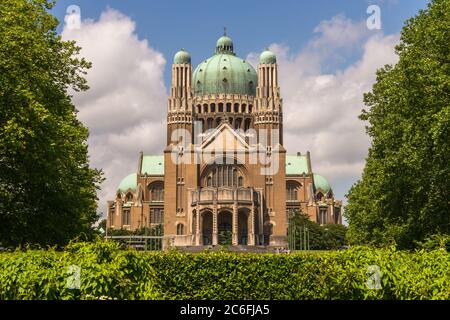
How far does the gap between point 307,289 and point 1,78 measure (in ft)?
47.5

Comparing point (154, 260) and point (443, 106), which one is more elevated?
point (443, 106)

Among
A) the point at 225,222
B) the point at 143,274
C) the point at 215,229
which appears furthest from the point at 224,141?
the point at 143,274

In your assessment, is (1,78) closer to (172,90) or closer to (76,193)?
(76,193)

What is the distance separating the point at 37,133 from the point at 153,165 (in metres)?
107

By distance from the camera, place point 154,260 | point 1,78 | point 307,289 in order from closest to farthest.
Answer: point 307,289 → point 154,260 → point 1,78

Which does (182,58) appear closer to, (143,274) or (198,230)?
(198,230)

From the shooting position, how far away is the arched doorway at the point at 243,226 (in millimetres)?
96688

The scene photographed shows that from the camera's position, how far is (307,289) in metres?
18.0

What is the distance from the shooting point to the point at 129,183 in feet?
450

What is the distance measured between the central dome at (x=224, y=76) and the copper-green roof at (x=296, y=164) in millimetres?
19466

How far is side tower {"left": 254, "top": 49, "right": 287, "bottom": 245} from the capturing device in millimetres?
104062

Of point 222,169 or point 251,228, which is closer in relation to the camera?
point 251,228

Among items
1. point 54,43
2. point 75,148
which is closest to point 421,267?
point 75,148

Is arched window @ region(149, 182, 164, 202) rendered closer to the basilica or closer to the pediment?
the basilica
